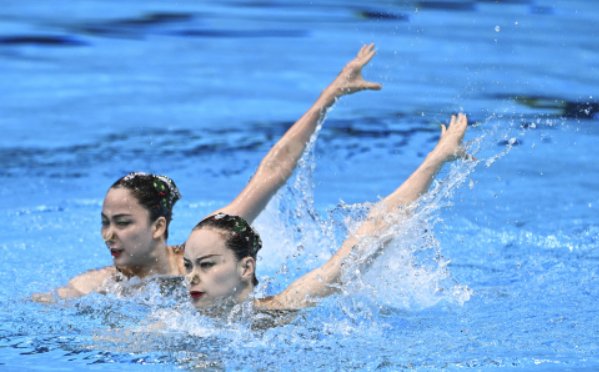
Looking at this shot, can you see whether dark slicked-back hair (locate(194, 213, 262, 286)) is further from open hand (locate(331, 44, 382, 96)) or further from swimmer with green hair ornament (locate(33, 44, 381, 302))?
open hand (locate(331, 44, 382, 96))

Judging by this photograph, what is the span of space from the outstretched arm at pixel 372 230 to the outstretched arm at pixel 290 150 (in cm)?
60

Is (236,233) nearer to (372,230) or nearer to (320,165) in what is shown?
(372,230)

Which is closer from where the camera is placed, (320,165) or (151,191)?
(151,191)

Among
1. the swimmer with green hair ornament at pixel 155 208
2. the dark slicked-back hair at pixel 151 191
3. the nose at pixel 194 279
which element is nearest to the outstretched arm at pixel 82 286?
the swimmer with green hair ornament at pixel 155 208

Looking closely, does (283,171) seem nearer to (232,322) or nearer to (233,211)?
(233,211)

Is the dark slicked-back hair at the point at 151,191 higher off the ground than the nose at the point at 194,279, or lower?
higher

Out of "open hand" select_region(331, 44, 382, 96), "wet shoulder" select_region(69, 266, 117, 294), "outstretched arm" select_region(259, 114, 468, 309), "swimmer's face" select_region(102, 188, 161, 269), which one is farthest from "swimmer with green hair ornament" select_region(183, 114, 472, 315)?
"wet shoulder" select_region(69, 266, 117, 294)

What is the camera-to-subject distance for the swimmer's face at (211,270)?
382 centimetres

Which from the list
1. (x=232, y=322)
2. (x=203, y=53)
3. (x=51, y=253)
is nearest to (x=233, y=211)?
A: (x=232, y=322)

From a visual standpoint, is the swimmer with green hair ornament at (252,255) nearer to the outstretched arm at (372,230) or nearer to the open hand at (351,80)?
the outstretched arm at (372,230)

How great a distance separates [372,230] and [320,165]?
2.78 m

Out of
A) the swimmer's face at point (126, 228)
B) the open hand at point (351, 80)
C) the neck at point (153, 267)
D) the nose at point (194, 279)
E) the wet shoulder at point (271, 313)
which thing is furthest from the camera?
the open hand at point (351, 80)

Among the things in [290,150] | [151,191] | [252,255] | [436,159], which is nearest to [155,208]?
[151,191]

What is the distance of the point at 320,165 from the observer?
6.92m
